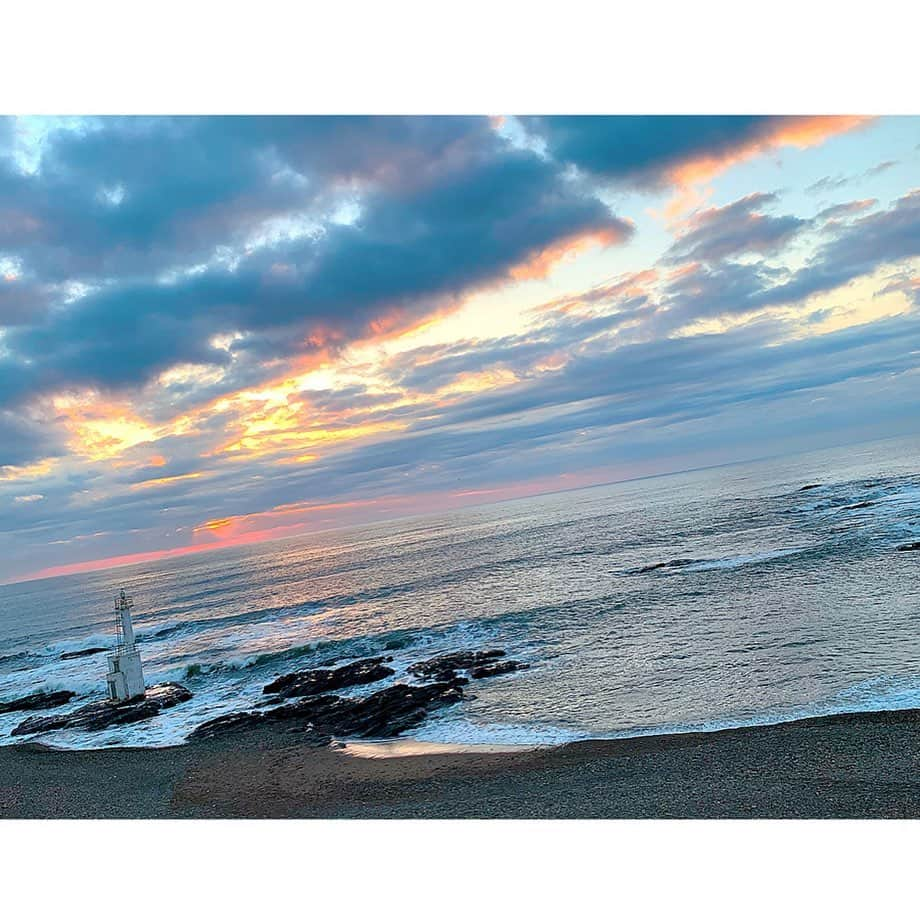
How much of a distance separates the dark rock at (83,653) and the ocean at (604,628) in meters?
0.50

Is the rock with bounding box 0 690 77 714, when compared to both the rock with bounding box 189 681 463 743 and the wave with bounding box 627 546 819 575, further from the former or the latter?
the wave with bounding box 627 546 819 575

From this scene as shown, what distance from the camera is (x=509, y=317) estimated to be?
12.2 metres

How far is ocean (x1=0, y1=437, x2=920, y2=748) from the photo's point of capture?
33.3 feet

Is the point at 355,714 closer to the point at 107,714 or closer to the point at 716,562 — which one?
the point at 107,714

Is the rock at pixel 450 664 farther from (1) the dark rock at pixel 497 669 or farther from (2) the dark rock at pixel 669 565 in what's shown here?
(2) the dark rock at pixel 669 565

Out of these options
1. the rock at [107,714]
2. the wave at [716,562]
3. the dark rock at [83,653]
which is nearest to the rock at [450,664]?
the rock at [107,714]

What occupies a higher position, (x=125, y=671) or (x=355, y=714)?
(x=125, y=671)

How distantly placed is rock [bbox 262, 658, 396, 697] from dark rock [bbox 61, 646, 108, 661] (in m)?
13.1

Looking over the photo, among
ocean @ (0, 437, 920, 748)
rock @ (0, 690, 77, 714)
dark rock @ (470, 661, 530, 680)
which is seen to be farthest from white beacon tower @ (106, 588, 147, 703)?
dark rock @ (470, 661, 530, 680)

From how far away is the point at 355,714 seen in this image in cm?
1191

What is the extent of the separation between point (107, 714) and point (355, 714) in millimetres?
6181

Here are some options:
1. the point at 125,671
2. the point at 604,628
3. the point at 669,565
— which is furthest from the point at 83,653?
the point at 669,565

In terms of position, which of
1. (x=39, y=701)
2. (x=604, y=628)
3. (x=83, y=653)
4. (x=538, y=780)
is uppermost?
(x=538, y=780)
